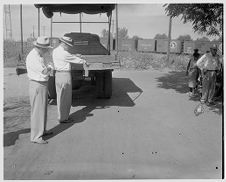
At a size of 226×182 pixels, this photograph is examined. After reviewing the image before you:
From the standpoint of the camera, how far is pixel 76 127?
5.88 meters

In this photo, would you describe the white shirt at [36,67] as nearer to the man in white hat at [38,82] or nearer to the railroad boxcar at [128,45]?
the man in white hat at [38,82]

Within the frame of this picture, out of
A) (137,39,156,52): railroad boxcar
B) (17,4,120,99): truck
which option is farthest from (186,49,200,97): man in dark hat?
(137,39,156,52): railroad boxcar

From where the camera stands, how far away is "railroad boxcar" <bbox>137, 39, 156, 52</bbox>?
30.9 m

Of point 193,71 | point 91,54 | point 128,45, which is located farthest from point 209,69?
point 128,45

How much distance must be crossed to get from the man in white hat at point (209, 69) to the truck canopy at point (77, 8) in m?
3.06

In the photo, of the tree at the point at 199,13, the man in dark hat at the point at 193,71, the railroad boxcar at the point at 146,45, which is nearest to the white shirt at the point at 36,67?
the tree at the point at 199,13

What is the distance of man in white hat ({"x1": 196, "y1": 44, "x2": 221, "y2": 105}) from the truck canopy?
10.1 feet

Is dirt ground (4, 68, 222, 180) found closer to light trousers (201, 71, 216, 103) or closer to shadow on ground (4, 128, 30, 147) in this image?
shadow on ground (4, 128, 30, 147)

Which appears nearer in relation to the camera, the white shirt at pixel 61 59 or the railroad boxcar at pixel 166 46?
the white shirt at pixel 61 59

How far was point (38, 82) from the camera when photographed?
15.6ft

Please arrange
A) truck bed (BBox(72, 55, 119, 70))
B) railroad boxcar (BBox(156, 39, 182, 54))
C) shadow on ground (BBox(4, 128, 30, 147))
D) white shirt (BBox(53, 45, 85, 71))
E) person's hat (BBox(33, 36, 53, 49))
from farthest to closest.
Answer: railroad boxcar (BBox(156, 39, 182, 54)), truck bed (BBox(72, 55, 119, 70)), white shirt (BBox(53, 45, 85, 71)), shadow on ground (BBox(4, 128, 30, 147)), person's hat (BBox(33, 36, 53, 49))

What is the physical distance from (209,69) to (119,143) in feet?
12.2

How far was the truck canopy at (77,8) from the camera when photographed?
8828mm

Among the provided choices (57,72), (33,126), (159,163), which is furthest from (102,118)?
(159,163)
